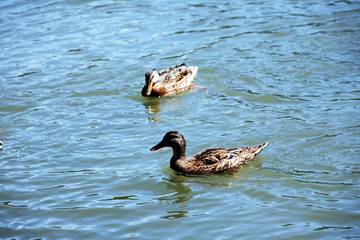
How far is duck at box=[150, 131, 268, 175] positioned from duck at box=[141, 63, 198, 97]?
408 centimetres

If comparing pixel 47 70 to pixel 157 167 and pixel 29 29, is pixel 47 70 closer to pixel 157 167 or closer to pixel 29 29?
pixel 29 29

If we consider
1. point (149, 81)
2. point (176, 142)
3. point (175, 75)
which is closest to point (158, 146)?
point (176, 142)

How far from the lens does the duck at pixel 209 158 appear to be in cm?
880

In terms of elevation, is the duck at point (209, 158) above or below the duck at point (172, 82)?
below

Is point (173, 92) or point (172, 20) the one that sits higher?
point (172, 20)

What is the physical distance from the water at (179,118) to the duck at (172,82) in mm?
287

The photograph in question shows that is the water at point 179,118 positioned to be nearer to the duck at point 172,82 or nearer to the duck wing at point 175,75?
the duck at point 172,82

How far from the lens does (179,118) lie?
1135cm

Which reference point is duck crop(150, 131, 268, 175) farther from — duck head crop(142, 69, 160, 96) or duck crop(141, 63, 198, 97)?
duck crop(141, 63, 198, 97)

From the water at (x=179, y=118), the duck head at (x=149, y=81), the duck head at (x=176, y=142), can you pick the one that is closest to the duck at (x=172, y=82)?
the duck head at (x=149, y=81)

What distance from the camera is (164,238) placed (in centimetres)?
689

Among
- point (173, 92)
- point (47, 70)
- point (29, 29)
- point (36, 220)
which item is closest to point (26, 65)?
point (47, 70)

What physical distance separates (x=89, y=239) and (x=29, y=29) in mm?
12422

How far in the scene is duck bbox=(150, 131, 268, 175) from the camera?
8.80 meters
